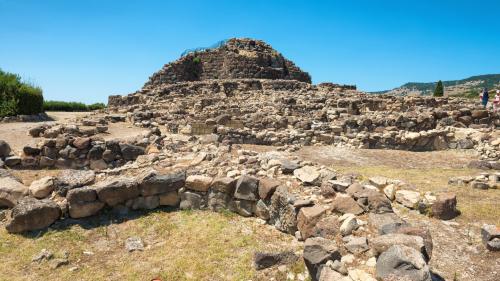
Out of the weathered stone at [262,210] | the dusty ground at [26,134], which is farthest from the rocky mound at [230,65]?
the weathered stone at [262,210]

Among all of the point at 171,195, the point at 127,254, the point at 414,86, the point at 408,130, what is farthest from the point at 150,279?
the point at 414,86

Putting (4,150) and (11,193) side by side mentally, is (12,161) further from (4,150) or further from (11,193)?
(11,193)

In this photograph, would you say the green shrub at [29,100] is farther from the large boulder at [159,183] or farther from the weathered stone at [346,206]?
the weathered stone at [346,206]

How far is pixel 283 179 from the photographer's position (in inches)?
270

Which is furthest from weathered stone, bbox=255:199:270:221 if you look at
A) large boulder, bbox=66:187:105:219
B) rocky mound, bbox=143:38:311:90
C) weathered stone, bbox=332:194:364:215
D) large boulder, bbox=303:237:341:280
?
rocky mound, bbox=143:38:311:90

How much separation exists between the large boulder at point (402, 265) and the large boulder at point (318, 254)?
618 mm

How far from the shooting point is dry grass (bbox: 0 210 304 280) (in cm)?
508

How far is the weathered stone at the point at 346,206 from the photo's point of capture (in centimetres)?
539

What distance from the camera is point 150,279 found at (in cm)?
493

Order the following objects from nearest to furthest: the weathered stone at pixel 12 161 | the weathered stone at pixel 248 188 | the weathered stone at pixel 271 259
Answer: the weathered stone at pixel 271 259 → the weathered stone at pixel 248 188 → the weathered stone at pixel 12 161

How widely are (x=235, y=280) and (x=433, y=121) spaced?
45.3ft

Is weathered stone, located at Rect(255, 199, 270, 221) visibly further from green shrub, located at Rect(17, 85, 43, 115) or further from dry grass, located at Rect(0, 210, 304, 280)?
green shrub, located at Rect(17, 85, 43, 115)

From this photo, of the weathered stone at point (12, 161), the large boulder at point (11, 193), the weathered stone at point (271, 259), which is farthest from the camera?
the weathered stone at point (12, 161)

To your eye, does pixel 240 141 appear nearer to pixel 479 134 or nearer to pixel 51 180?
pixel 51 180
